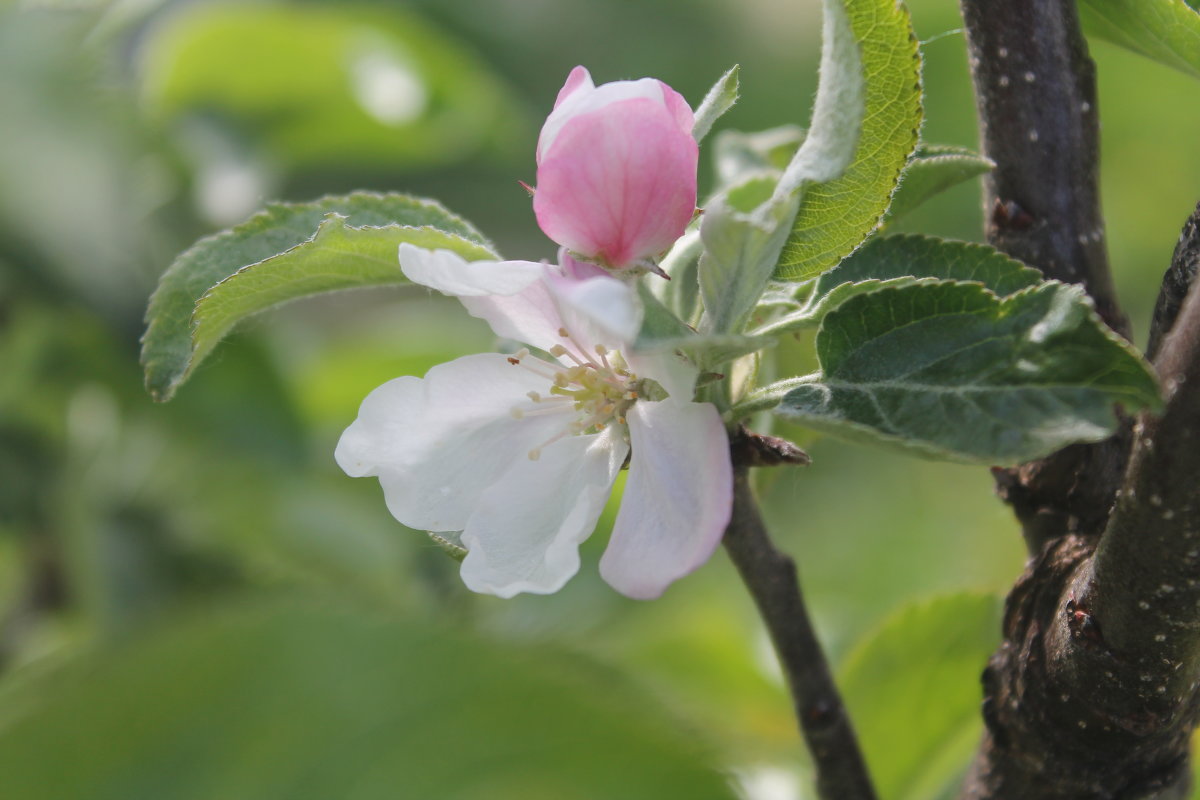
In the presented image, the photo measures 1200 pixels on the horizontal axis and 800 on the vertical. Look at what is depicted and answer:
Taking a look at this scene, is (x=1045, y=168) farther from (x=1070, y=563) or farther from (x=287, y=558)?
(x=287, y=558)

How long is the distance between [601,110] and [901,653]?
0.34m

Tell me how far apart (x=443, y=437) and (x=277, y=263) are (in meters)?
0.08

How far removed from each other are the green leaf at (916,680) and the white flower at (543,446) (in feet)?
0.75

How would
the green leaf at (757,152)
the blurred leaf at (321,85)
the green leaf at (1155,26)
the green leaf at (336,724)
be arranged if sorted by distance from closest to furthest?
1. the green leaf at (336,724)
2. the green leaf at (1155,26)
3. the green leaf at (757,152)
4. the blurred leaf at (321,85)

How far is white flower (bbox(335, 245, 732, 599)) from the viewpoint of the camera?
38cm

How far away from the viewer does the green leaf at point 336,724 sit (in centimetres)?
32

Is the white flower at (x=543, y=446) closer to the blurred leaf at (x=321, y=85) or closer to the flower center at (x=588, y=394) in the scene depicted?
the flower center at (x=588, y=394)

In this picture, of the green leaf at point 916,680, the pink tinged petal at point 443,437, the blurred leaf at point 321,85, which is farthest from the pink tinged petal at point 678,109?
the blurred leaf at point 321,85

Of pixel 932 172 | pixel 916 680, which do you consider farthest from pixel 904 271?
pixel 916 680

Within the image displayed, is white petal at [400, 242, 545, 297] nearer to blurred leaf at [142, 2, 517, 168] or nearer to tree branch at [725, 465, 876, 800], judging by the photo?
tree branch at [725, 465, 876, 800]

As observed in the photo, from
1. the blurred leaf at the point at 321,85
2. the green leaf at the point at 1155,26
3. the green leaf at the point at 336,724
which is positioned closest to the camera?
the green leaf at the point at 336,724

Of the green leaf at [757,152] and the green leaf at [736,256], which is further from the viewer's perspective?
the green leaf at [757,152]

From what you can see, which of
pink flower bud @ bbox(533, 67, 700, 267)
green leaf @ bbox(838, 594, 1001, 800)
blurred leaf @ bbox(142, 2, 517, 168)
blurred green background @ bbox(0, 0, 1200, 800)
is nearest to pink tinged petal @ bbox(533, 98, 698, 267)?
pink flower bud @ bbox(533, 67, 700, 267)

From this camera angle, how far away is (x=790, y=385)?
15.8 inches
